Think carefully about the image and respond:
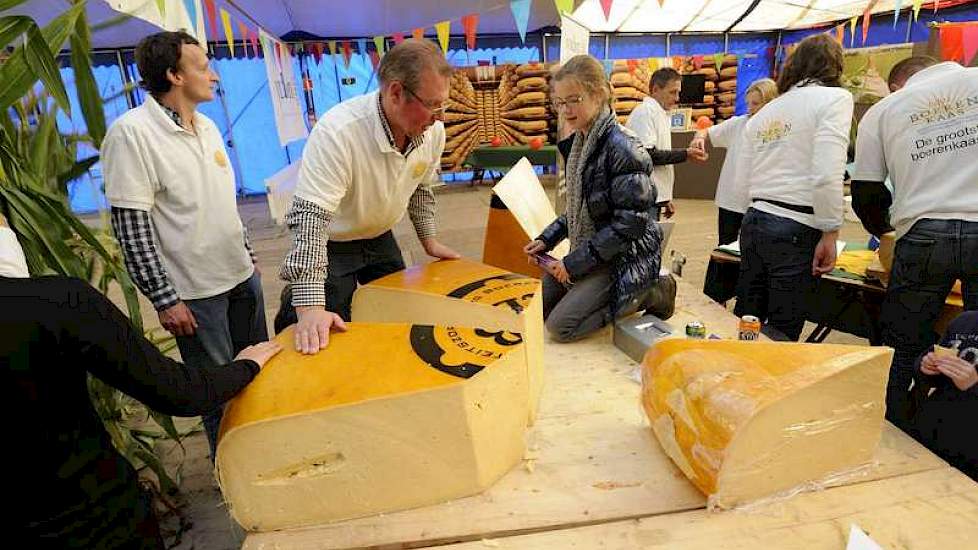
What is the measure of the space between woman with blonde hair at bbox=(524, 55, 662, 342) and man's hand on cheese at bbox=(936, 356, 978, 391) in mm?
853

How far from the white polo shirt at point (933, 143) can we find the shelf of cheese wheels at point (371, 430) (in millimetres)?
1624

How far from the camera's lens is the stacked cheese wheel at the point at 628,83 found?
880 cm

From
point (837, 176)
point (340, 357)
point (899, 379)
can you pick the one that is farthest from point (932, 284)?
point (340, 357)

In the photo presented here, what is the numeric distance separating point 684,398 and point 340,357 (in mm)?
755

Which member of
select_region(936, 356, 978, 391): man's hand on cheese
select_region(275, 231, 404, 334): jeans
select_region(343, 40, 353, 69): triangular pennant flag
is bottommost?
select_region(936, 356, 978, 391): man's hand on cheese

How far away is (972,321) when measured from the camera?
1405mm

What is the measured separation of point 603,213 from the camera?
201 centimetres

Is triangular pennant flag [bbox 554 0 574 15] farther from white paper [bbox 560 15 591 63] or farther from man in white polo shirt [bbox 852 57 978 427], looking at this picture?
man in white polo shirt [bbox 852 57 978 427]

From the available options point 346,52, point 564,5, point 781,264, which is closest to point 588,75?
point 781,264

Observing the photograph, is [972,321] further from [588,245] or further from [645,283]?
Result: [588,245]

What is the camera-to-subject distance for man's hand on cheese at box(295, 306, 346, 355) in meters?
1.23

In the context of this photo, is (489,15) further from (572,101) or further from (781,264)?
(781,264)

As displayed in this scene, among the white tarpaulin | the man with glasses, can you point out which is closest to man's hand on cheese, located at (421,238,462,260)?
the man with glasses

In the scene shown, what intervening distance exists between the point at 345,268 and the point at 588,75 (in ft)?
3.81
